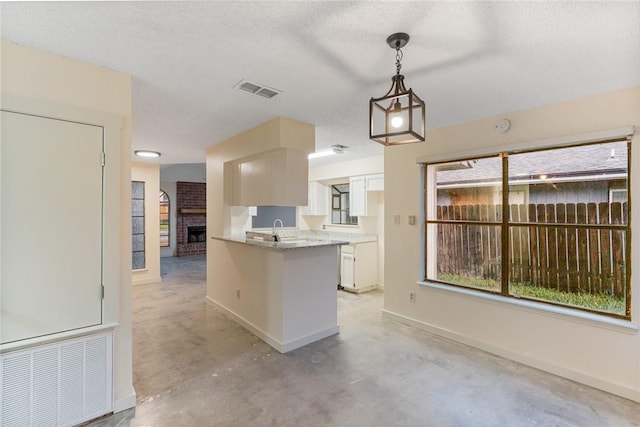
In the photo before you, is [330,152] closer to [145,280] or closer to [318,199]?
[318,199]

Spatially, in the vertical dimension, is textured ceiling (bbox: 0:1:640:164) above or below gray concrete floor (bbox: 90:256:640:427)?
above

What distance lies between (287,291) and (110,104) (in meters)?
2.25

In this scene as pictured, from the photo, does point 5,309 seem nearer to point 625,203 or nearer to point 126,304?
point 126,304

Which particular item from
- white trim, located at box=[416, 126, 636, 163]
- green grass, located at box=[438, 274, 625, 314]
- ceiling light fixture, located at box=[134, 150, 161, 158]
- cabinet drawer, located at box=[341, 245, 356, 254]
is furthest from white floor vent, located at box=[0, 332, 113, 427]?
cabinet drawer, located at box=[341, 245, 356, 254]

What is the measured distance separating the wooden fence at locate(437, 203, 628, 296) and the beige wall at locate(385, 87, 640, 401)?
175 mm

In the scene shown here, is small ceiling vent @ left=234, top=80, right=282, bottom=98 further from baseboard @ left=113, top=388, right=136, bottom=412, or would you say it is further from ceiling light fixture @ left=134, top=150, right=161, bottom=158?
ceiling light fixture @ left=134, top=150, right=161, bottom=158

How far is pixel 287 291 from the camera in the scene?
3.19 m

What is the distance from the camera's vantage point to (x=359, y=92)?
2535 mm

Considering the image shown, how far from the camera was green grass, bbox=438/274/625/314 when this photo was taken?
252 cm

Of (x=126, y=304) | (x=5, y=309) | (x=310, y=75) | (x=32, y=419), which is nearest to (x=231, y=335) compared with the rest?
(x=126, y=304)

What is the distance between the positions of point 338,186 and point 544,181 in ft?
13.7

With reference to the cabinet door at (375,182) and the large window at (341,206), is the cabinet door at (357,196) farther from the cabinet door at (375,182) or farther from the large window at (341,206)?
the large window at (341,206)

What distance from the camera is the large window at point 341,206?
6.43 m

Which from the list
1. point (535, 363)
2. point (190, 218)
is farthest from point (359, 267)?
point (190, 218)
